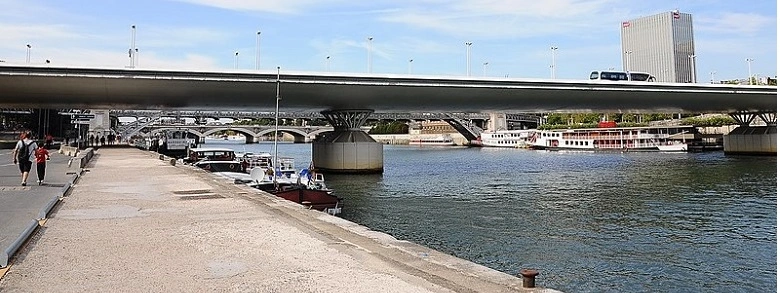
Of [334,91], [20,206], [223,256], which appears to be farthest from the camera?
[334,91]

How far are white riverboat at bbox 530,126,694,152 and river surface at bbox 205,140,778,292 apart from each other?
65.9 metres

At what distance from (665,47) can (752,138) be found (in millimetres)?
21367

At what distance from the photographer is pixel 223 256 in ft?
31.7

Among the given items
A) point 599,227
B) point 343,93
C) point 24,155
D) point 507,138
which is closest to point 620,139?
point 507,138

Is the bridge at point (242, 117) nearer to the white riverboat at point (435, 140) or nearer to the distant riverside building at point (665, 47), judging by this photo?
the white riverboat at point (435, 140)

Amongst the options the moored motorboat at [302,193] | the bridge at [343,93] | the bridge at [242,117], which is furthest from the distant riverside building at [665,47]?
the moored motorboat at [302,193]

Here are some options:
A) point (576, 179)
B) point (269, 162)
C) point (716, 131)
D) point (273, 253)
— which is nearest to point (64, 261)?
point (273, 253)

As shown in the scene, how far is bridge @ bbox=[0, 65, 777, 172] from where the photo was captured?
43.4m

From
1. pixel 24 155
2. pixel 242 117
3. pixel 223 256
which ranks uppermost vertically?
pixel 242 117

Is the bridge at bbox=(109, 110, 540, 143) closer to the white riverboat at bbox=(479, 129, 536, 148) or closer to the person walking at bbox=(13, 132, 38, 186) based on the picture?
the white riverboat at bbox=(479, 129, 536, 148)

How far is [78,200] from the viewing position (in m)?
17.4

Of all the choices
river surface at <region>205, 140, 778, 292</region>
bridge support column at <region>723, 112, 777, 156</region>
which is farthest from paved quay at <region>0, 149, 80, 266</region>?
bridge support column at <region>723, 112, 777, 156</region>

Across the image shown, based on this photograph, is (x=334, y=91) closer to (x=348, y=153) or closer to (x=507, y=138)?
(x=348, y=153)

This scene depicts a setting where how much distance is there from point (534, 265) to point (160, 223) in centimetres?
975
